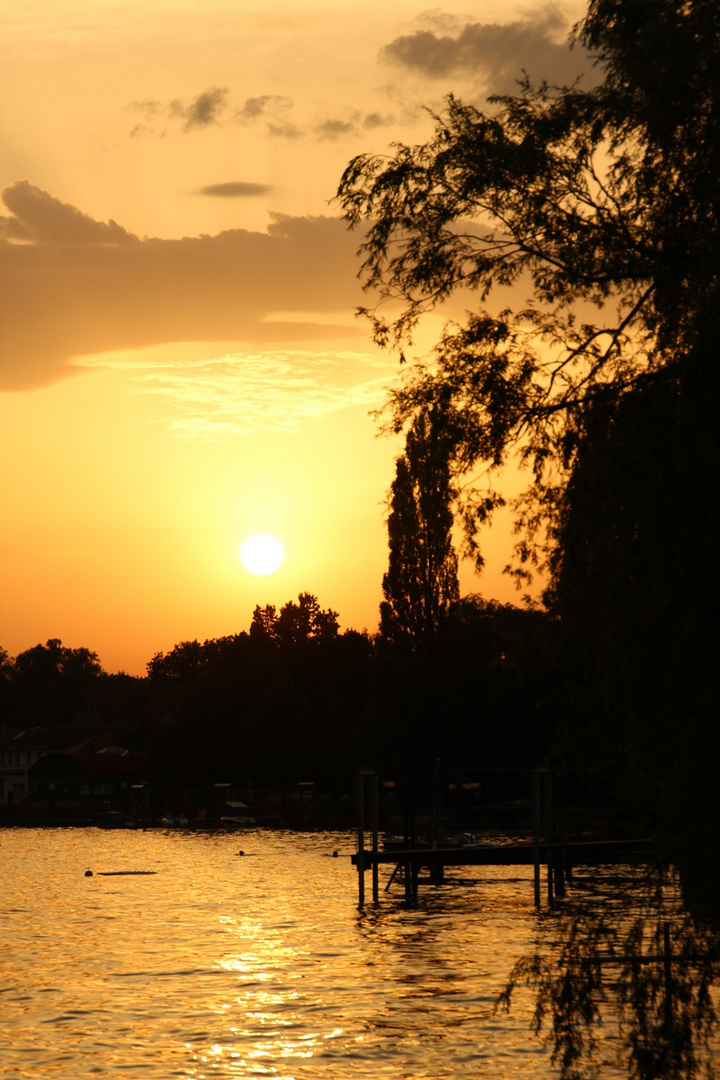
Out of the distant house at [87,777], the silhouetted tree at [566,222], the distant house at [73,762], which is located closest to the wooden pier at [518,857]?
the silhouetted tree at [566,222]

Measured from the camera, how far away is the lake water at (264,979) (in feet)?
76.9

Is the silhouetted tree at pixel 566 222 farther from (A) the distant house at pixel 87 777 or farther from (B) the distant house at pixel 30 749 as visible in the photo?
(B) the distant house at pixel 30 749

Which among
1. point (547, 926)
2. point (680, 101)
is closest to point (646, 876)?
point (680, 101)

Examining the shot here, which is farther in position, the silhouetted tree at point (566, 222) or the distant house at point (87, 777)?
the distant house at point (87, 777)

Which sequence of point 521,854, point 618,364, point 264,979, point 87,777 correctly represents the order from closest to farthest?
point 618,364 → point 264,979 → point 521,854 → point 87,777

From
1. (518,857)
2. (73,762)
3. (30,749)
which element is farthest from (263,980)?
(30,749)

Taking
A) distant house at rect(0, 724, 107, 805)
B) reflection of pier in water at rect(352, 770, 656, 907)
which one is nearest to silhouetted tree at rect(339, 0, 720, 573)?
reflection of pier in water at rect(352, 770, 656, 907)

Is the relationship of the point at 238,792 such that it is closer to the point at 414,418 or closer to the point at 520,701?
the point at 520,701

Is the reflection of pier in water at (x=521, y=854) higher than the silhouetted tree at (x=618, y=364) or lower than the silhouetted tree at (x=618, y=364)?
lower

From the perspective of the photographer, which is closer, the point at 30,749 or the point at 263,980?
the point at 263,980

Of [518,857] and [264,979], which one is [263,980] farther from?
[518,857]

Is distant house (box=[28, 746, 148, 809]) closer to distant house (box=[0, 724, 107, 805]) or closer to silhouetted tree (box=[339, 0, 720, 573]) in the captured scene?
distant house (box=[0, 724, 107, 805])

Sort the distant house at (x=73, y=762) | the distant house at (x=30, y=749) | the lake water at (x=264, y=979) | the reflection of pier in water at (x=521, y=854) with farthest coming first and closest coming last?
1. the distant house at (x=30, y=749)
2. the distant house at (x=73, y=762)
3. the reflection of pier in water at (x=521, y=854)
4. the lake water at (x=264, y=979)

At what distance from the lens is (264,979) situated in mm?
33156
